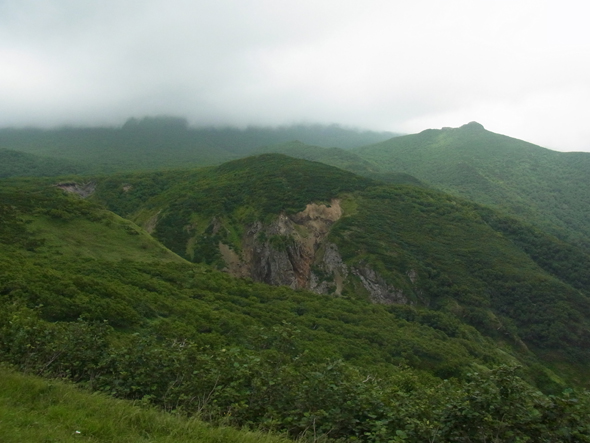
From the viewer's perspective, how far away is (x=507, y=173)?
157500 mm

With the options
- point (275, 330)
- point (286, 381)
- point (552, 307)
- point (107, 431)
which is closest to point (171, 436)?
point (107, 431)

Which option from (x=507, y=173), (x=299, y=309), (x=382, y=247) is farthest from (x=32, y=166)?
(x=507, y=173)

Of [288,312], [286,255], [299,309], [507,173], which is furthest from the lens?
[507,173]

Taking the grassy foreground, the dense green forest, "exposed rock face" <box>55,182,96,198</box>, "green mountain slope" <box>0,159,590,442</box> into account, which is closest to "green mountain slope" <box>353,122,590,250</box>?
the dense green forest

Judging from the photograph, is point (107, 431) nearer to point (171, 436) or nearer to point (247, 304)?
point (171, 436)

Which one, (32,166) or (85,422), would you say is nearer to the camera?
(85,422)

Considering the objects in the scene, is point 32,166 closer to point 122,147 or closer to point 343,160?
point 122,147

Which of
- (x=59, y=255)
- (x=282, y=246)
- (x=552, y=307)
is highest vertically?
(x=59, y=255)

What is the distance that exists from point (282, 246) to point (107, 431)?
5250 centimetres

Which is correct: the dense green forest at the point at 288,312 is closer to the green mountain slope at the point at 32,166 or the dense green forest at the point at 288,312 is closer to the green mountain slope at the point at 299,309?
the green mountain slope at the point at 299,309

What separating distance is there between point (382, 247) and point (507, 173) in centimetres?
12517

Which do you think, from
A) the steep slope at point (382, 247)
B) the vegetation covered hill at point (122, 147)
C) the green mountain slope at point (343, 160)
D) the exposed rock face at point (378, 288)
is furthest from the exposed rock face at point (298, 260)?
the vegetation covered hill at point (122, 147)

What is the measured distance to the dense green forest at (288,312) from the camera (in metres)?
6.61

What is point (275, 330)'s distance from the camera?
949 cm
